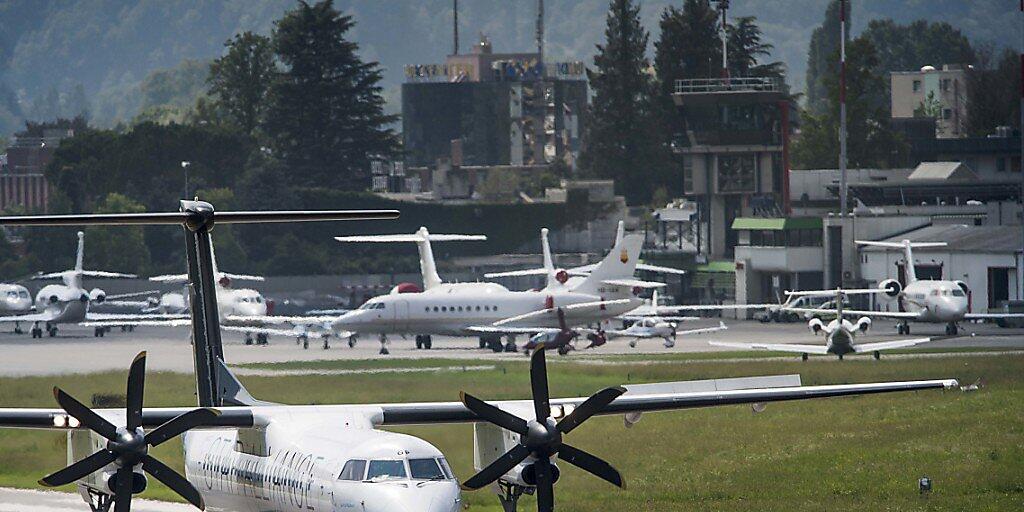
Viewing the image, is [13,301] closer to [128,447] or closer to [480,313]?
[480,313]

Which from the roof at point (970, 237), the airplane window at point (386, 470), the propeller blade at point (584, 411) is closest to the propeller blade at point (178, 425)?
the airplane window at point (386, 470)

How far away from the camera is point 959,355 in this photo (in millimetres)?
78062

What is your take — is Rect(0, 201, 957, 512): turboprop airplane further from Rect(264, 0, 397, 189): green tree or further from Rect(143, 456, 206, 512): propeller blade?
Rect(264, 0, 397, 189): green tree

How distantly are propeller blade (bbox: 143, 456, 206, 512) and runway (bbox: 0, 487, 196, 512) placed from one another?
1305cm

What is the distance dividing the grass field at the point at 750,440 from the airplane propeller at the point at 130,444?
13327 millimetres

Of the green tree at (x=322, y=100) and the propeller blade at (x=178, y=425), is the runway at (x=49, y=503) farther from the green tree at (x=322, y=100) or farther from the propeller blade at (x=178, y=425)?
the green tree at (x=322, y=100)

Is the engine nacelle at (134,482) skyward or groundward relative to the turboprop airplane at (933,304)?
skyward

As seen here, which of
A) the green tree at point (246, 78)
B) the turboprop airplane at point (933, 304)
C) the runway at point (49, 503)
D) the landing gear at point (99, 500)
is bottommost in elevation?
the runway at point (49, 503)

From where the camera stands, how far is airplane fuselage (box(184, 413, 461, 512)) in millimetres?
28938

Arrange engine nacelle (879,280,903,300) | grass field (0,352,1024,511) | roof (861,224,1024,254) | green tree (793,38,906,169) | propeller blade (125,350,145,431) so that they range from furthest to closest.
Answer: green tree (793,38,906,169), roof (861,224,1024,254), engine nacelle (879,280,903,300), grass field (0,352,1024,511), propeller blade (125,350,145,431)

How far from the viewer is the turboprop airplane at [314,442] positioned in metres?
29.5

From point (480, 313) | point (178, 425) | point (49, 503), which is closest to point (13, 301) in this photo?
point (480, 313)

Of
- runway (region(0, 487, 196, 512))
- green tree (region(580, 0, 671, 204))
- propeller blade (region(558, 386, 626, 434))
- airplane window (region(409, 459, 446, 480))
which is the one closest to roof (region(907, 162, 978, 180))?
green tree (region(580, 0, 671, 204))

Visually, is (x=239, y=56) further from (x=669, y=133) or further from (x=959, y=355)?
(x=959, y=355)
